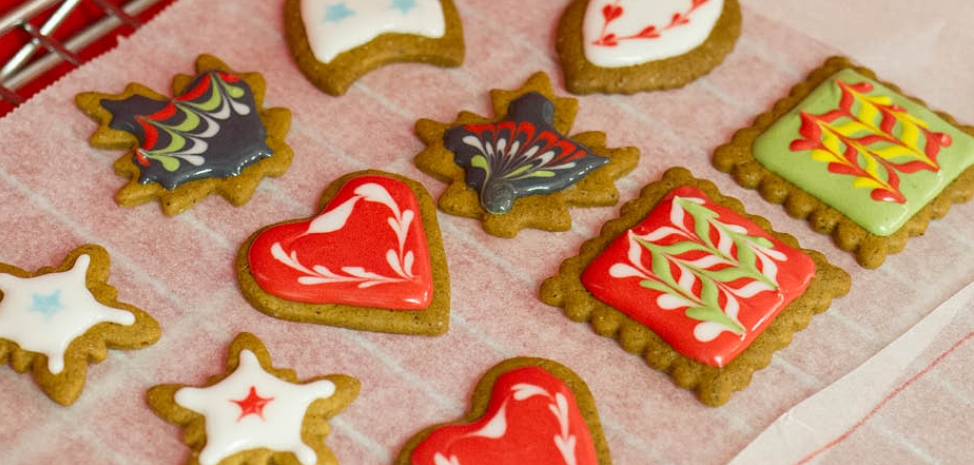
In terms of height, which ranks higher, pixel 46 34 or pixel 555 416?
pixel 46 34

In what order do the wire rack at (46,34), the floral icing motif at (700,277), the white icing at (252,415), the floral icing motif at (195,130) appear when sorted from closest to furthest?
the white icing at (252,415) → the floral icing motif at (700,277) → the floral icing motif at (195,130) → the wire rack at (46,34)

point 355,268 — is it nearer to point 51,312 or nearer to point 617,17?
point 51,312

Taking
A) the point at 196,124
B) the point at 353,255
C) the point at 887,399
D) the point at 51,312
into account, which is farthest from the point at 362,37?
the point at 887,399

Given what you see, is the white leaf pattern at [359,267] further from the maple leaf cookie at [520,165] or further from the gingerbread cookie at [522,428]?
the gingerbread cookie at [522,428]

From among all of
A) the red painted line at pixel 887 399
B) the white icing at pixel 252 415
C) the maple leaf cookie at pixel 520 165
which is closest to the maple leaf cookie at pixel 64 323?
the white icing at pixel 252 415

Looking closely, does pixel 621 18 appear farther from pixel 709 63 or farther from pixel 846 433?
pixel 846 433

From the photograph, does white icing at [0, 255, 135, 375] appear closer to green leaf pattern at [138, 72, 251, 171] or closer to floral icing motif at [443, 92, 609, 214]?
green leaf pattern at [138, 72, 251, 171]
